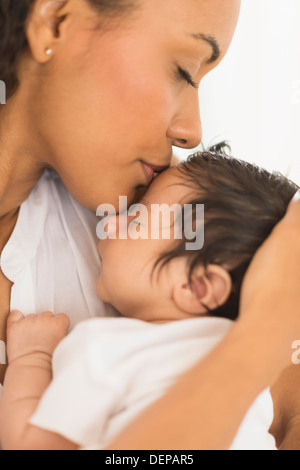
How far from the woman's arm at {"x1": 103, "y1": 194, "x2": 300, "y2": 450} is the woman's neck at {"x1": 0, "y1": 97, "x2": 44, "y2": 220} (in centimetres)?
61

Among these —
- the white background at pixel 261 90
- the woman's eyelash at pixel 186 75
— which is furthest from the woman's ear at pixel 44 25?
the white background at pixel 261 90

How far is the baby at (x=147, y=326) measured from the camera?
962 millimetres

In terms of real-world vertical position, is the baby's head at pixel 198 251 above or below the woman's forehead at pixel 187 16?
below

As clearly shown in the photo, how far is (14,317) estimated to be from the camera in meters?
1.23

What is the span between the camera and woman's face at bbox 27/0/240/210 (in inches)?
44.8

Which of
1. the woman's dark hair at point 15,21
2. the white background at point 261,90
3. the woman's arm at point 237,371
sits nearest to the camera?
the woman's arm at point 237,371

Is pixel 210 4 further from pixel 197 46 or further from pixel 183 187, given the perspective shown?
pixel 183 187

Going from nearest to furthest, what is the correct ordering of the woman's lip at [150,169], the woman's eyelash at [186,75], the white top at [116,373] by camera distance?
the white top at [116,373] → the woman's eyelash at [186,75] → the woman's lip at [150,169]

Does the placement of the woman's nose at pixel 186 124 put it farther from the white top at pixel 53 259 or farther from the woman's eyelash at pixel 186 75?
the white top at pixel 53 259

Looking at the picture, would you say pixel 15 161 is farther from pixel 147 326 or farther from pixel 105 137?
pixel 147 326

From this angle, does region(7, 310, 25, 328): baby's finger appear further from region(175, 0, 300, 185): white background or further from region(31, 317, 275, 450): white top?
region(175, 0, 300, 185): white background

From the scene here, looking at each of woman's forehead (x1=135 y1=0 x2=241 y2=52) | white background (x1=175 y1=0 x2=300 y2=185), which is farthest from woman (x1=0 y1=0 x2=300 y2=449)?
white background (x1=175 y1=0 x2=300 y2=185)

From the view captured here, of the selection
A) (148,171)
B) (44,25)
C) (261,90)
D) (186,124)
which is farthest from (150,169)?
(261,90)
